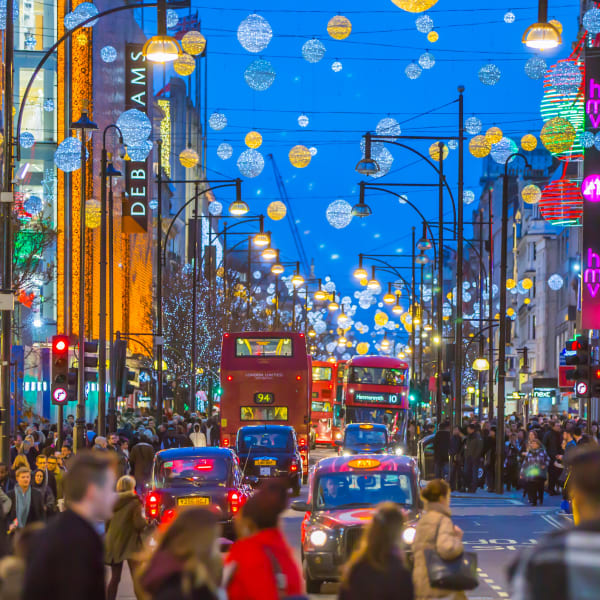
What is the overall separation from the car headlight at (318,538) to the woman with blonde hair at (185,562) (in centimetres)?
921

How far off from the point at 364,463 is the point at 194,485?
4.16m

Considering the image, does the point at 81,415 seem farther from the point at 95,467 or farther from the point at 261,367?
the point at 95,467

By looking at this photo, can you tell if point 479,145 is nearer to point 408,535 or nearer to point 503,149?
point 503,149

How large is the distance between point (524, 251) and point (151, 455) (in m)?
83.3

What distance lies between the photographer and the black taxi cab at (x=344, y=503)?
1525 centimetres

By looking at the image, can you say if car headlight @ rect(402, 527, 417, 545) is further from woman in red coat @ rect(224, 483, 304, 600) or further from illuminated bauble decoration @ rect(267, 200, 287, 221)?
illuminated bauble decoration @ rect(267, 200, 287, 221)

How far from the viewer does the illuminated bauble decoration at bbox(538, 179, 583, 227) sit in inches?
1906

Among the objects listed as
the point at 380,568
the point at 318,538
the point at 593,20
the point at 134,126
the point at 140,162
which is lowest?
the point at 318,538

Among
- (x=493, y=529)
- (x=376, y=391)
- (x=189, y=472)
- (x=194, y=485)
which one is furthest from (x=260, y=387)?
(x=194, y=485)

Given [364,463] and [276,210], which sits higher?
[276,210]

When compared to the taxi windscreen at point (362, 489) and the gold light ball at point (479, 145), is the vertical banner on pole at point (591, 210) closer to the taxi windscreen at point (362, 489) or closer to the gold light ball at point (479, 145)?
the gold light ball at point (479, 145)

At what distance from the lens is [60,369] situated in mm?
26859

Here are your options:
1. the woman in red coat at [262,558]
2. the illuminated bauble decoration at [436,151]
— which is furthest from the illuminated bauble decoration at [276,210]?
the woman in red coat at [262,558]

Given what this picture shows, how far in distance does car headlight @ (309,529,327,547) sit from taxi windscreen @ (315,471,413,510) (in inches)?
24.9
